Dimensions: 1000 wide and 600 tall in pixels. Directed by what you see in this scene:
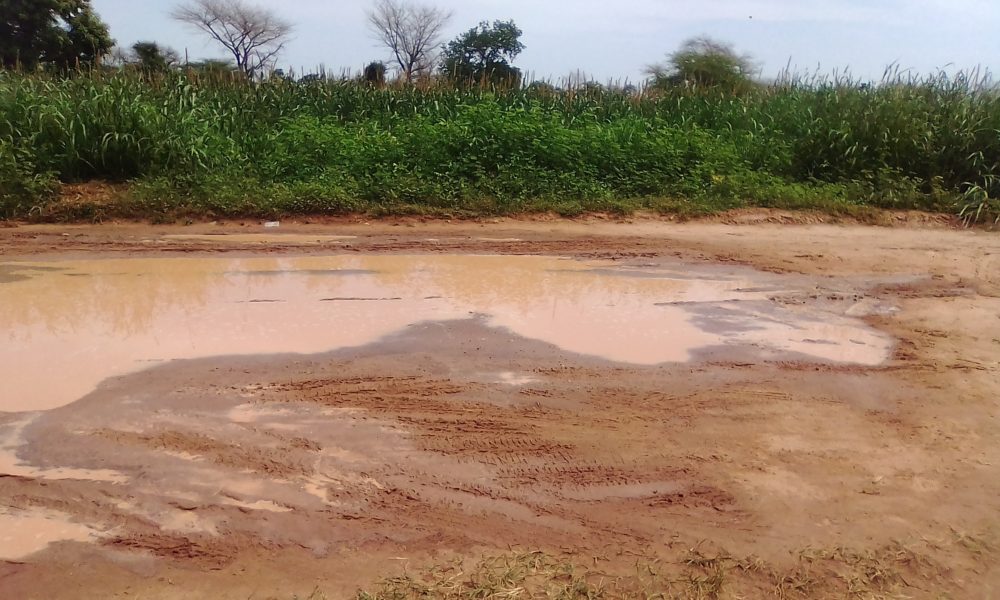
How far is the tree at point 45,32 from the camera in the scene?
66.7 feet

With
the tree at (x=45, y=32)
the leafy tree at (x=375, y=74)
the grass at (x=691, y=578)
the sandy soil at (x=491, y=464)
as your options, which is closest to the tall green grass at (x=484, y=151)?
the leafy tree at (x=375, y=74)

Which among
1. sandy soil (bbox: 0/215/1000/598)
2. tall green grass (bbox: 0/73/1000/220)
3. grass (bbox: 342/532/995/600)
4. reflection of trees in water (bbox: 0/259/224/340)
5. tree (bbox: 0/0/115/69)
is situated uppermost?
tree (bbox: 0/0/115/69)

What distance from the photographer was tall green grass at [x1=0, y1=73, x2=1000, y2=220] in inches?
350

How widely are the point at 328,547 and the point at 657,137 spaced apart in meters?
8.79

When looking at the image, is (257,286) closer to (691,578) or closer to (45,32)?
(691,578)

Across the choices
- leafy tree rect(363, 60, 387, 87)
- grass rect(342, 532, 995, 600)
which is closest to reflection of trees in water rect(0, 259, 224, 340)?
grass rect(342, 532, 995, 600)

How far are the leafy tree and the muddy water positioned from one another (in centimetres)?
757

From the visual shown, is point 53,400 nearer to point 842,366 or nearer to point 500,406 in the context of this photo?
point 500,406

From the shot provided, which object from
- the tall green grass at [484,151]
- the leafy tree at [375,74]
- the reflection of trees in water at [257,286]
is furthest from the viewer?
the leafy tree at [375,74]

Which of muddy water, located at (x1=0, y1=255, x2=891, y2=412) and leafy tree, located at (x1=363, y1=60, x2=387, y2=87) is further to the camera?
leafy tree, located at (x1=363, y1=60, x2=387, y2=87)

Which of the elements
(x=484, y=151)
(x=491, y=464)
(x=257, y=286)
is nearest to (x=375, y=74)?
(x=484, y=151)

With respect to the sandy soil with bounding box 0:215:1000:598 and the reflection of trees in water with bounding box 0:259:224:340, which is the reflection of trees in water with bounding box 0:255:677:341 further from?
the sandy soil with bounding box 0:215:1000:598

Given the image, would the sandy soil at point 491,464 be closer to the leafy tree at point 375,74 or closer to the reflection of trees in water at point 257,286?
the reflection of trees in water at point 257,286

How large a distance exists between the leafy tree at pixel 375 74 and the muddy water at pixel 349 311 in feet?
24.8
